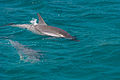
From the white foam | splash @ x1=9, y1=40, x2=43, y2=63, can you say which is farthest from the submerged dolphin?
splash @ x1=9, y1=40, x2=43, y2=63

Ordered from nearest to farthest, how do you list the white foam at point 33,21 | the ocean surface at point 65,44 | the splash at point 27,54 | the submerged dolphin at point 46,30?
the ocean surface at point 65,44
the splash at point 27,54
the submerged dolphin at point 46,30
the white foam at point 33,21

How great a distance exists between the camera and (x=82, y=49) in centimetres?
1122

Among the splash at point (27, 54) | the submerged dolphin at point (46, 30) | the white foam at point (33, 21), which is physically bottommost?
the splash at point (27, 54)

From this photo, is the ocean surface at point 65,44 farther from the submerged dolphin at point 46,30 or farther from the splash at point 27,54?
the submerged dolphin at point 46,30

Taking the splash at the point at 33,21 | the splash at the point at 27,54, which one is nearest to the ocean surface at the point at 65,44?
the splash at the point at 27,54

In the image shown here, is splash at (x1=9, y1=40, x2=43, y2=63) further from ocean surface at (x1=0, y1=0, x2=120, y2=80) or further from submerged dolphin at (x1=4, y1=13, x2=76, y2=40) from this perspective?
submerged dolphin at (x1=4, y1=13, x2=76, y2=40)

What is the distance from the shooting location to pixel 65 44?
11.9m

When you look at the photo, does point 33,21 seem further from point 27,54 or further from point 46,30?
point 27,54

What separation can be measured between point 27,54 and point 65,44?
6.50 ft

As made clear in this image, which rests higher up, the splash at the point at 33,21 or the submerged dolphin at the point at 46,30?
the splash at the point at 33,21

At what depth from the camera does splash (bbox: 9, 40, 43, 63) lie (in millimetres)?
10227

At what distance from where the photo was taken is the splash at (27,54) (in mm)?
10227

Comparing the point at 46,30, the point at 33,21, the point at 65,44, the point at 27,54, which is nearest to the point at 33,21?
the point at 33,21

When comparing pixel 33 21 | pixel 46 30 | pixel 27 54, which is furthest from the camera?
pixel 33 21
